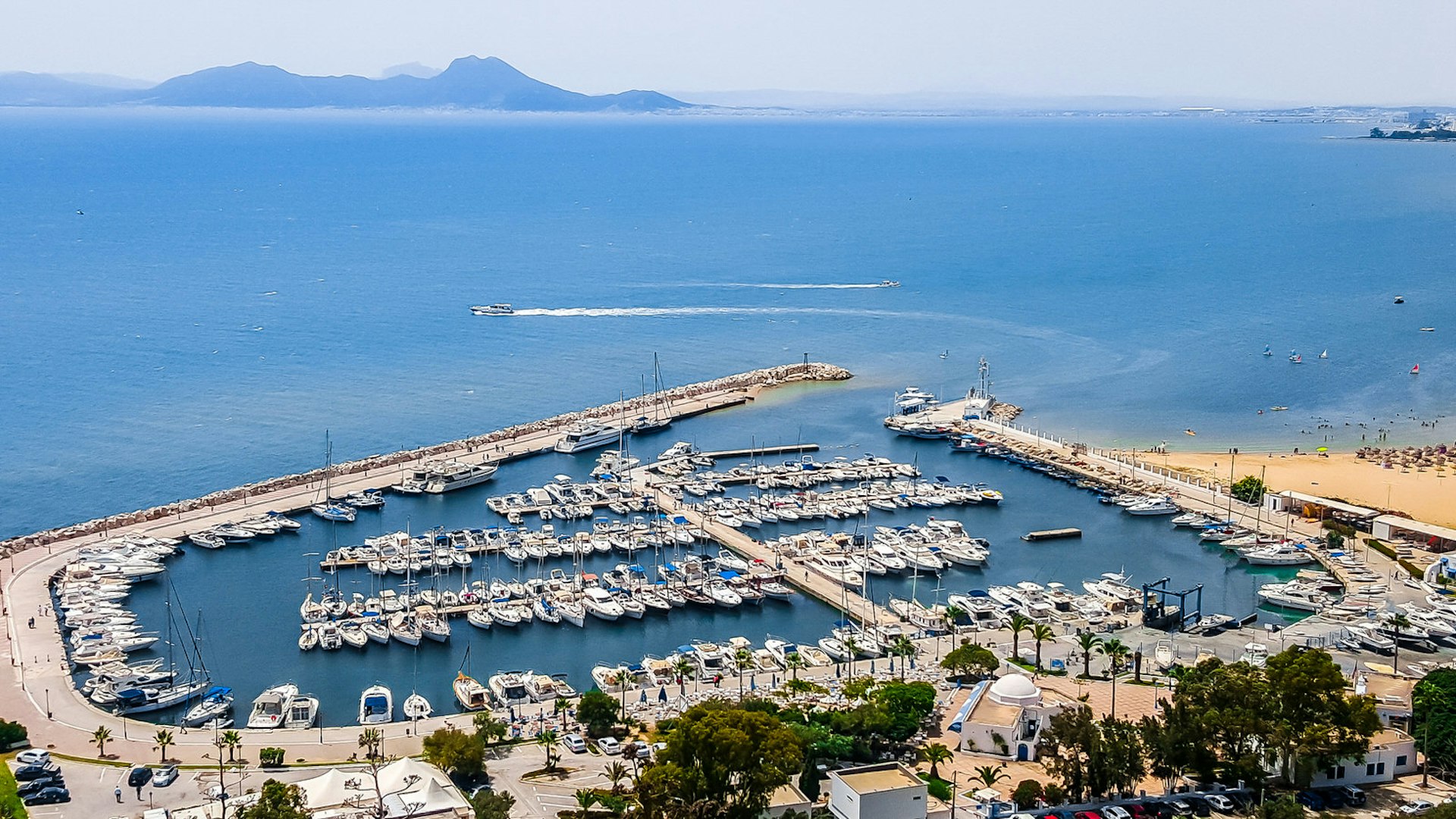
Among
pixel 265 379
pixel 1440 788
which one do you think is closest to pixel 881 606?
pixel 1440 788

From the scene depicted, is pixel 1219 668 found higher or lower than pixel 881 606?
higher

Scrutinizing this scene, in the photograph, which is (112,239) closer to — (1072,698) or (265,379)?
(265,379)

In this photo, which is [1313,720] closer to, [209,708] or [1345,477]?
[209,708]

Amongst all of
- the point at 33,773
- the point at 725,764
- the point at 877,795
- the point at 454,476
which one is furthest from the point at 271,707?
the point at 454,476

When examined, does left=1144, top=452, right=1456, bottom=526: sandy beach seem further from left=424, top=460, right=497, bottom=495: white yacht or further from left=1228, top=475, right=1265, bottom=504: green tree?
left=424, top=460, right=497, bottom=495: white yacht

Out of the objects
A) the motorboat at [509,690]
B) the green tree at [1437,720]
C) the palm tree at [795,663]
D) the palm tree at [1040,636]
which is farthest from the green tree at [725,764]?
the green tree at [1437,720]
